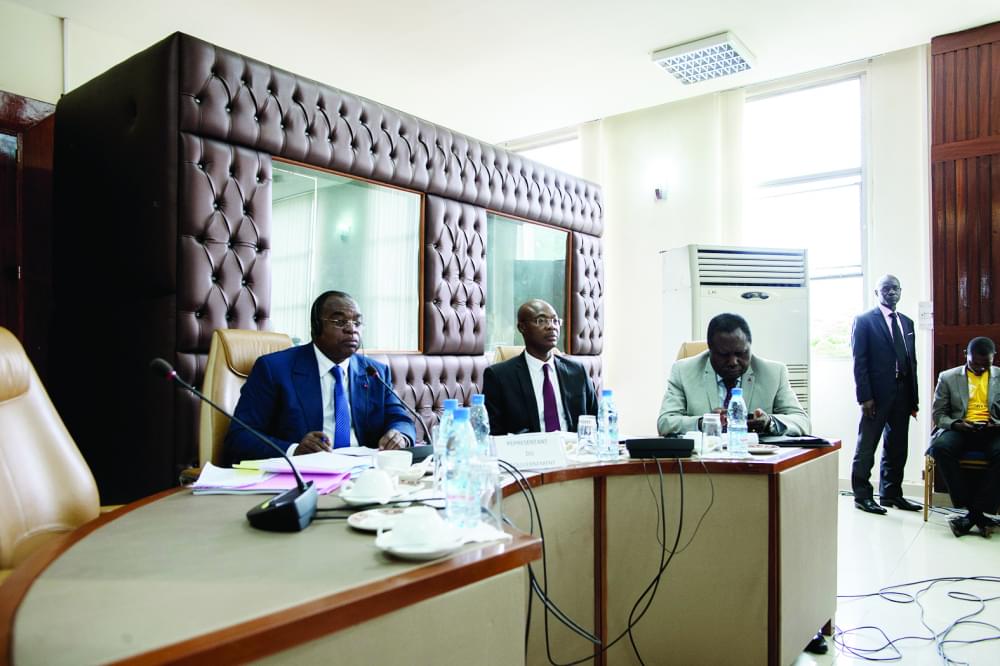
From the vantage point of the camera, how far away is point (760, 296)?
4.86 meters

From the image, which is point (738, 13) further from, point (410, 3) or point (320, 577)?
point (320, 577)

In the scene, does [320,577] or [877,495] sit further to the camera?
[877,495]

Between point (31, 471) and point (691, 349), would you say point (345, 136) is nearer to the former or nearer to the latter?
point (691, 349)

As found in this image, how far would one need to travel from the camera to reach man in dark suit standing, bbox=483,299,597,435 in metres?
2.87

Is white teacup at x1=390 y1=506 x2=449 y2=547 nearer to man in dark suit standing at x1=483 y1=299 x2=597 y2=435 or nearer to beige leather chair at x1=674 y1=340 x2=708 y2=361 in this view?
man in dark suit standing at x1=483 y1=299 x2=597 y2=435

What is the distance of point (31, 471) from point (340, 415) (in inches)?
38.0

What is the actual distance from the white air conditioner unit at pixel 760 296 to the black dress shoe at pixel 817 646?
8.76ft

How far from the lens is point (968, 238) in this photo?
458 cm

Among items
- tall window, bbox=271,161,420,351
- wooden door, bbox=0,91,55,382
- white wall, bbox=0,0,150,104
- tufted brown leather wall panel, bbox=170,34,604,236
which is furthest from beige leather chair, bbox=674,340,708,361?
white wall, bbox=0,0,150,104

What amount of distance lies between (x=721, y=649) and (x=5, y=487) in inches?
74.3

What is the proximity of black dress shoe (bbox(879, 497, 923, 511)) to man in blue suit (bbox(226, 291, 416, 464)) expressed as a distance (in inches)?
144

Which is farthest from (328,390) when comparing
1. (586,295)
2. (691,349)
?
(586,295)

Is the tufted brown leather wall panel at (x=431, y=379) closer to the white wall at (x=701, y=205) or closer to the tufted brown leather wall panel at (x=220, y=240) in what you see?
the tufted brown leather wall panel at (x=220, y=240)

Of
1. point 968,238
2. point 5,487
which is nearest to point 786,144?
point 968,238
